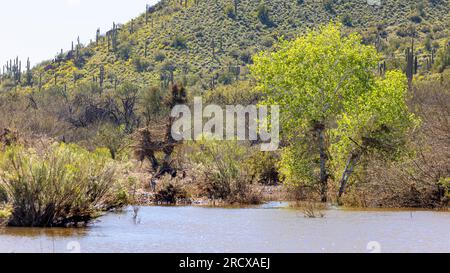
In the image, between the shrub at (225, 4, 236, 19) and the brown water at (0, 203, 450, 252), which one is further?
the shrub at (225, 4, 236, 19)

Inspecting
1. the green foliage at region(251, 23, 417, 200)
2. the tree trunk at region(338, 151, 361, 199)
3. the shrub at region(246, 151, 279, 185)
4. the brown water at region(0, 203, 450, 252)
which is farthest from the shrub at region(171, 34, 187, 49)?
the brown water at region(0, 203, 450, 252)

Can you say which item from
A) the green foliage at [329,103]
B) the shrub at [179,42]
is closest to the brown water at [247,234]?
the green foliage at [329,103]

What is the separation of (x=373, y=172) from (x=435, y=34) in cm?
6639

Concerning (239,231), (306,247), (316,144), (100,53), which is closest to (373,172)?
(316,144)

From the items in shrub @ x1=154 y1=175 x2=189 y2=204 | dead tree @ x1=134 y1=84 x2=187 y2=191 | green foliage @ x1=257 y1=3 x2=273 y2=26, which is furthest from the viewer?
green foliage @ x1=257 y1=3 x2=273 y2=26

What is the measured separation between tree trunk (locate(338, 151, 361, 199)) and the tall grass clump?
1325cm

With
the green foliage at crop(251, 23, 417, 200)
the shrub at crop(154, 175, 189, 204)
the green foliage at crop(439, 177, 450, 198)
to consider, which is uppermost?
the green foliage at crop(251, 23, 417, 200)

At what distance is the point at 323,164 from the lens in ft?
116

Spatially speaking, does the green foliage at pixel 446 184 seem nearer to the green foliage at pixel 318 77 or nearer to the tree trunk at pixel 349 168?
the tree trunk at pixel 349 168

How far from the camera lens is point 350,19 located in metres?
102

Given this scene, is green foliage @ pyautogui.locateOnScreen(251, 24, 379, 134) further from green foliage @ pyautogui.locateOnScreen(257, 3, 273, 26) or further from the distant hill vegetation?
green foliage @ pyautogui.locateOnScreen(257, 3, 273, 26)

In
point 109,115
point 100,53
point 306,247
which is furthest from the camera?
point 100,53

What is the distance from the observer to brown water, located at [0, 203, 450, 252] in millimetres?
19156
